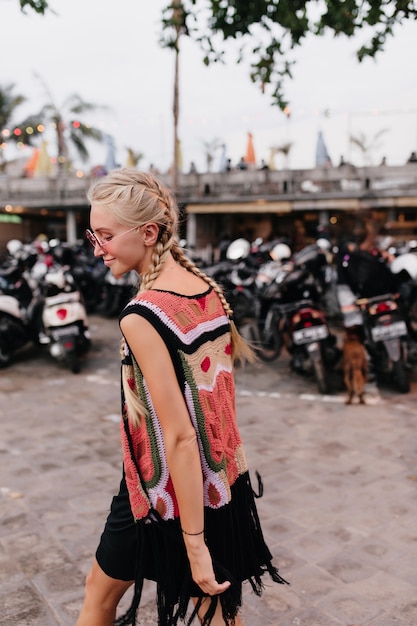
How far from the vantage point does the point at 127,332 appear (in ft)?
4.87

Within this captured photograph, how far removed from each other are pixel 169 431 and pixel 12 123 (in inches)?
1312

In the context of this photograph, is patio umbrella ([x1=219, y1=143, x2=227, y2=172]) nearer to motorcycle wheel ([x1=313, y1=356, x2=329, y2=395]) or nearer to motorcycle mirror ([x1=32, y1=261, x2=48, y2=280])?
motorcycle mirror ([x1=32, y1=261, x2=48, y2=280])

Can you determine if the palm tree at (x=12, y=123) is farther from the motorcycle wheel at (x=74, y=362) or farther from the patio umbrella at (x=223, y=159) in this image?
the motorcycle wheel at (x=74, y=362)

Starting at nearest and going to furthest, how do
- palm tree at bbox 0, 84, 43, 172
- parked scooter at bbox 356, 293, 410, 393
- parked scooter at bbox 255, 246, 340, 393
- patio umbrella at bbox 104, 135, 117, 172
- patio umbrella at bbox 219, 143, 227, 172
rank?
parked scooter at bbox 356, 293, 410, 393 → parked scooter at bbox 255, 246, 340, 393 → patio umbrella at bbox 104, 135, 117, 172 → patio umbrella at bbox 219, 143, 227, 172 → palm tree at bbox 0, 84, 43, 172

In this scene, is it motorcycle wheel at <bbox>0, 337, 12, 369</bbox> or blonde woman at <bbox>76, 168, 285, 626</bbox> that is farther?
motorcycle wheel at <bbox>0, 337, 12, 369</bbox>

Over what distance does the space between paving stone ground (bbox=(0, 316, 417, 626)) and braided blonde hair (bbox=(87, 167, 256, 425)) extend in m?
1.58

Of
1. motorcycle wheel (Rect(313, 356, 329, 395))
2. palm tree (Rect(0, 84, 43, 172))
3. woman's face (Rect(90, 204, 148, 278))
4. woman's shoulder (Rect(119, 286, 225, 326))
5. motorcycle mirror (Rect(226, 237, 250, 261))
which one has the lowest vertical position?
motorcycle wheel (Rect(313, 356, 329, 395))

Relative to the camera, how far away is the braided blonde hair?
1.58 metres

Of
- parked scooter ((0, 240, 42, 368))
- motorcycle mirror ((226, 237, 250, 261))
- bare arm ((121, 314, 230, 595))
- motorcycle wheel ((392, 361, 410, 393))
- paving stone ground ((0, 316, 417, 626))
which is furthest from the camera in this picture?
motorcycle mirror ((226, 237, 250, 261))

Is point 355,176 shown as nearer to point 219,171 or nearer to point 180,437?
point 219,171

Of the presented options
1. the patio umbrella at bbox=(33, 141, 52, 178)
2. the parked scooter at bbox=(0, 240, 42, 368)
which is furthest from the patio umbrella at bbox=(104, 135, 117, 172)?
the parked scooter at bbox=(0, 240, 42, 368)

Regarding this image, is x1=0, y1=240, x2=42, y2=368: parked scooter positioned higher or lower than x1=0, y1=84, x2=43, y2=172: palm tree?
lower

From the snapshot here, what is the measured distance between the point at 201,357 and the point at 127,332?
233 millimetres

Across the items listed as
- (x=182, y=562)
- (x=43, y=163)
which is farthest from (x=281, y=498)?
(x=43, y=163)
